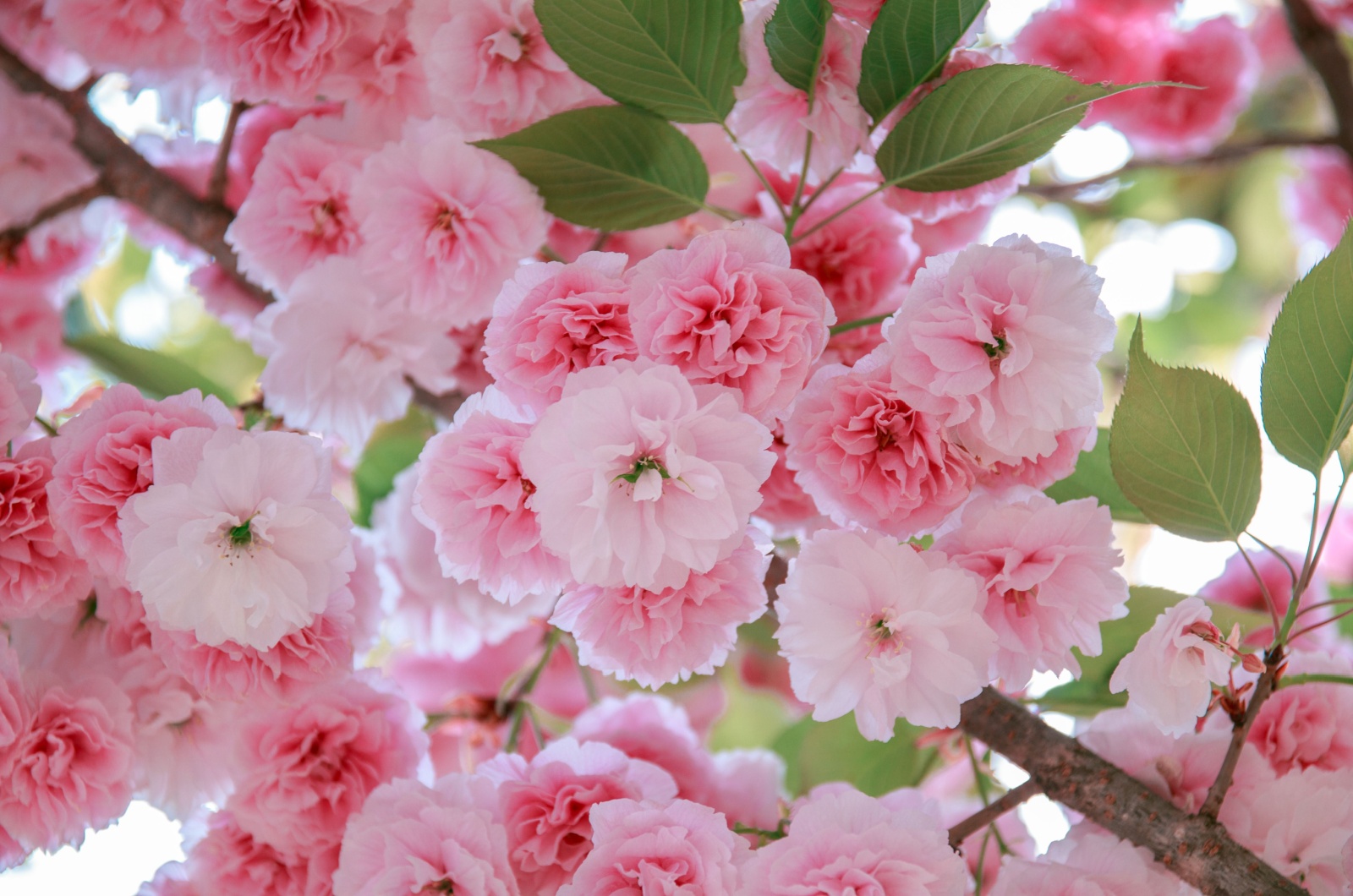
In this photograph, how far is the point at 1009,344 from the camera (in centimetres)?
49

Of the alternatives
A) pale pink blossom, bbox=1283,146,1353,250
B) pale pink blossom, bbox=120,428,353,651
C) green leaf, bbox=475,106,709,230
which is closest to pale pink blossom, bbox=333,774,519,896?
pale pink blossom, bbox=120,428,353,651

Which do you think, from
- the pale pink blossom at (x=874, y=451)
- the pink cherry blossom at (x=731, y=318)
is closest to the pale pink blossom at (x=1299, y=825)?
the pale pink blossom at (x=874, y=451)

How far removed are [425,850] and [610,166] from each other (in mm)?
393

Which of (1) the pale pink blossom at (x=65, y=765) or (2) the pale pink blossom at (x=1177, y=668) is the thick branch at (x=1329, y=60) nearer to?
(2) the pale pink blossom at (x=1177, y=668)

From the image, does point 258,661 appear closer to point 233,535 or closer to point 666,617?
point 233,535

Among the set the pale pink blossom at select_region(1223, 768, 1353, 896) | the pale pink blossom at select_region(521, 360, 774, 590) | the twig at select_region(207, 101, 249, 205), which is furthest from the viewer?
the twig at select_region(207, 101, 249, 205)

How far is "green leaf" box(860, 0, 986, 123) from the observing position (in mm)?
550

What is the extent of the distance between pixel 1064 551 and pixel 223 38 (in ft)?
1.91

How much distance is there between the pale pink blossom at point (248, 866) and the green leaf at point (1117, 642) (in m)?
0.49

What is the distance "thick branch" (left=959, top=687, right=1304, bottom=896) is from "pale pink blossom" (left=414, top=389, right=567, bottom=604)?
27cm

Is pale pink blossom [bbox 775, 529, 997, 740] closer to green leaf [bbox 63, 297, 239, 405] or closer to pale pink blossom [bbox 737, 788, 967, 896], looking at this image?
pale pink blossom [bbox 737, 788, 967, 896]

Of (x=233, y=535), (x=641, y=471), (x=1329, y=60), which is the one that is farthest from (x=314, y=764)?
(x=1329, y=60)

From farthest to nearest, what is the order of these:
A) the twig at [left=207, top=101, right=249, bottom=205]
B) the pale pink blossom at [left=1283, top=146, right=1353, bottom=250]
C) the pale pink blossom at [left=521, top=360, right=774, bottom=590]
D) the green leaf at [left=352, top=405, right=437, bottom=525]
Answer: the pale pink blossom at [left=1283, top=146, right=1353, bottom=250] < the green leaf at [left=352, top=405, right=437, bottom=525] < the twig at [left=207, top=101, right=249, bottom=205] < the pale pink blossom at [left=521, top=360, right=774, bottom=590]

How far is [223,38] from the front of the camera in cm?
67
